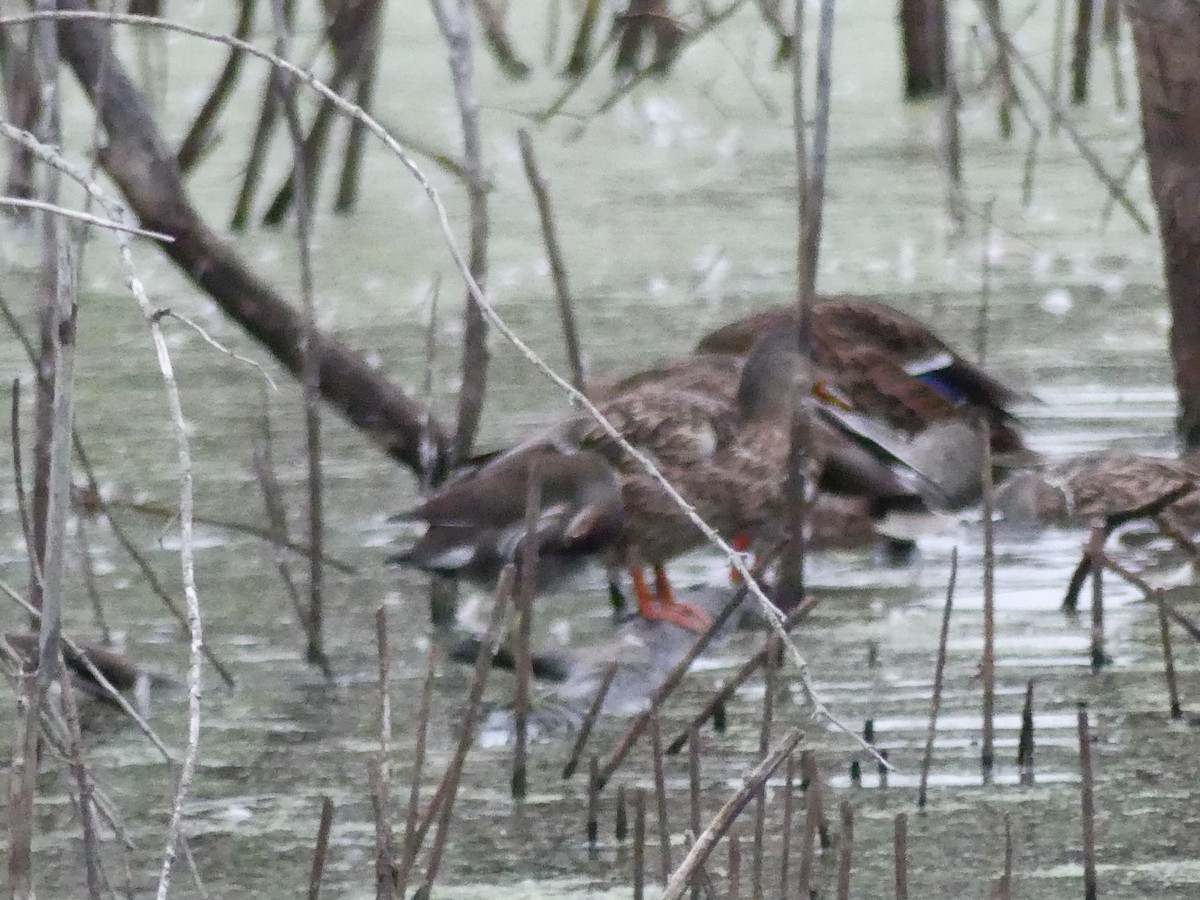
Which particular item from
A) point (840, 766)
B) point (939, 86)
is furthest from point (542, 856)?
point (939, 86)

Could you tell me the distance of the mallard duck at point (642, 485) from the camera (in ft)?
12.0

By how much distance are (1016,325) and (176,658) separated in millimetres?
2742

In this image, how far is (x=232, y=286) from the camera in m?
4.27

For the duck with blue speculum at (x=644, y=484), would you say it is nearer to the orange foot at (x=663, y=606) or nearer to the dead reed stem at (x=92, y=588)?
the orange foot at (x=663, y=606)

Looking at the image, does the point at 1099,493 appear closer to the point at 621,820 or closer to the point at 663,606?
the point at 663,606

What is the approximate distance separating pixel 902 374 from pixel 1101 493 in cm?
54

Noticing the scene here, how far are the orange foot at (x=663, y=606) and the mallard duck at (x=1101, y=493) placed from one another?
2.30 ft

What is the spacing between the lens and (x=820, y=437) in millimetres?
4254

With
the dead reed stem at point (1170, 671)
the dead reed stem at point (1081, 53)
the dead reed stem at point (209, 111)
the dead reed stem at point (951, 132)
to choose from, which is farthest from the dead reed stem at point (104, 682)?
the dead reed stem at point (1081, 53)

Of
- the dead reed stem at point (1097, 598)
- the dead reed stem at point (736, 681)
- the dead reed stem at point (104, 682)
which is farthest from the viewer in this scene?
the dead reed stem at point (1097, 598)

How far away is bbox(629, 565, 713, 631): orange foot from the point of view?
3655 millimetres

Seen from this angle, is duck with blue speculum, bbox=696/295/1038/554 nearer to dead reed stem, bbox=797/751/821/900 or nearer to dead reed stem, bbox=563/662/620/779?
dead reed stem, bbox=563/662/620/779

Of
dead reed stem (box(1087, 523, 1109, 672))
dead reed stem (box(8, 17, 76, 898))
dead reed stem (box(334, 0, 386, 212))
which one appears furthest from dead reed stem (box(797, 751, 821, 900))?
dead reed stem (box(334, 0, 386, 212))

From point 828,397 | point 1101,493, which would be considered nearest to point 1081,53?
point 828,397
